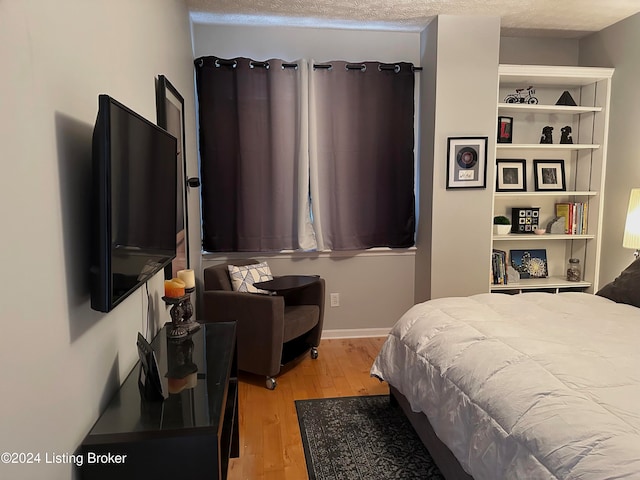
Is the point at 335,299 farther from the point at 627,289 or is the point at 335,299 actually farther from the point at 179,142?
the point at 627,289

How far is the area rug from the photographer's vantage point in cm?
214

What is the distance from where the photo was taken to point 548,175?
157 inches

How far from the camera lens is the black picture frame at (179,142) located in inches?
90.7

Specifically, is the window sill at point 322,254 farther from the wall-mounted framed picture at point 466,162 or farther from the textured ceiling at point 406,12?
the textured ceiling at point 406,12

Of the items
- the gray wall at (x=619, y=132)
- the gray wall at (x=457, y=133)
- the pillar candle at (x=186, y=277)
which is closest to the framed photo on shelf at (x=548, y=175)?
the gray wall at (x=619, y=132)

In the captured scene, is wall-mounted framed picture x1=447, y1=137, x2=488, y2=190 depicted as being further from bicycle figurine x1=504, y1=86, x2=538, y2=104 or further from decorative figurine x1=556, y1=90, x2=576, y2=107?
decorative figurine x1=556, y1=90, x2=576, y2=107

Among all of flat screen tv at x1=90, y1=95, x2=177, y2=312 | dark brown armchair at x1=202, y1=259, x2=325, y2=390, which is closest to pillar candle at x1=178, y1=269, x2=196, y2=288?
flat screen tv at x1=90, y1=95, x2=177, y2=312

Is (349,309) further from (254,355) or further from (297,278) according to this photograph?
(254,355)

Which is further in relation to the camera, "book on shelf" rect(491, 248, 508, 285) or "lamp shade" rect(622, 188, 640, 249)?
"book on shelf" rect(491, 248, 508, 285)

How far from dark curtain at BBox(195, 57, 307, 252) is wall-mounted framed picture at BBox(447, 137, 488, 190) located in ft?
3.93

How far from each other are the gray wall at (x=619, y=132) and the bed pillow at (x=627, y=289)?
1.11m

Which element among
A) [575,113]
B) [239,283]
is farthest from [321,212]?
[575,113]

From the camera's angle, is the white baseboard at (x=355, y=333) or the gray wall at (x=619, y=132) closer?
the gray wall at (x=619, y=132)

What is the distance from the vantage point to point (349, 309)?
402 cm
